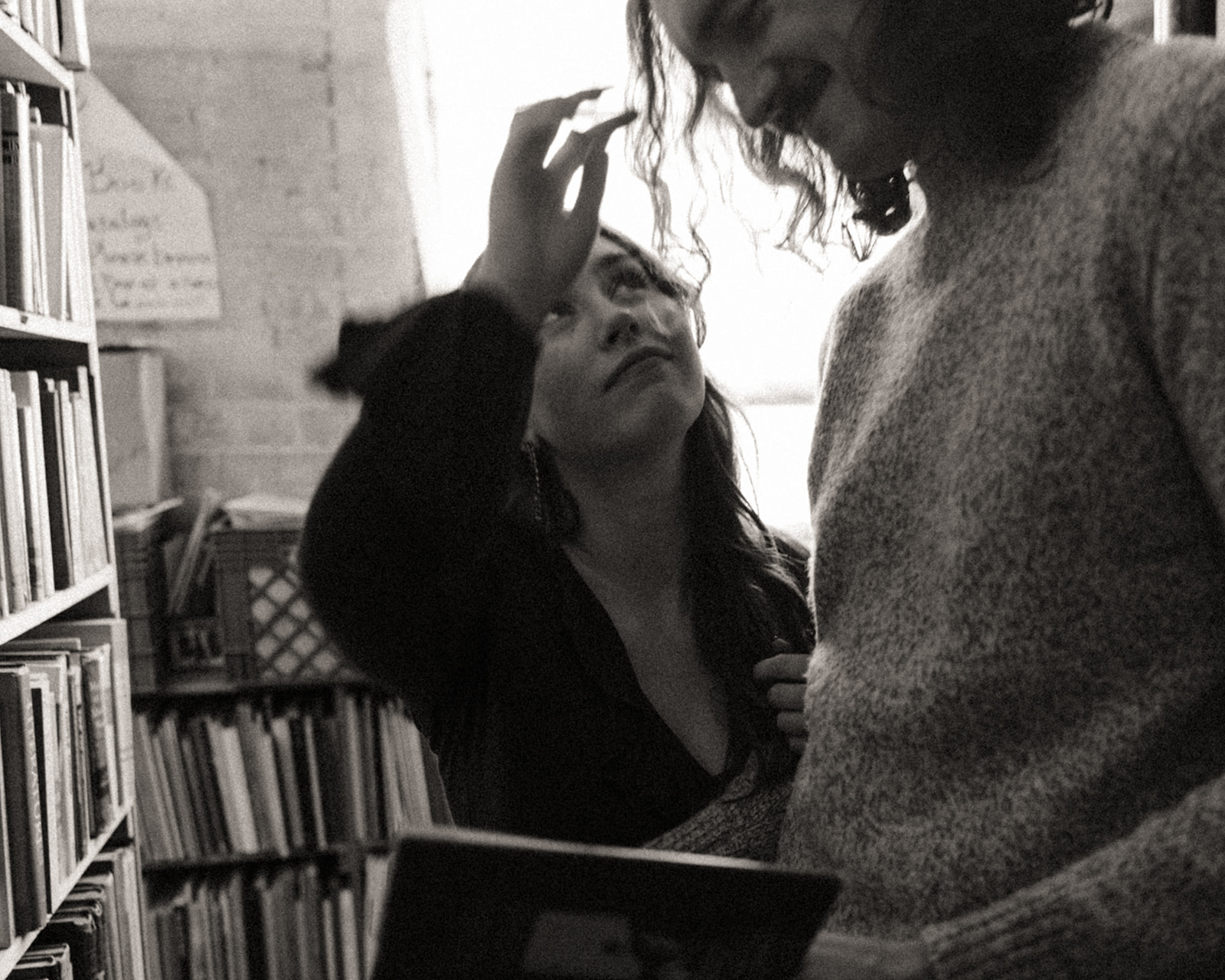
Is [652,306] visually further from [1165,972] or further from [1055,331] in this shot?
[1165,972]

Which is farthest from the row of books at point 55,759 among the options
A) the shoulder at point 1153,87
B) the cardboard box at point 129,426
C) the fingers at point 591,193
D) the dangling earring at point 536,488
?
the shoulder at point 1153,87

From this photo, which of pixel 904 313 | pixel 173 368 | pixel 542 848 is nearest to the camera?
pixel 542 848

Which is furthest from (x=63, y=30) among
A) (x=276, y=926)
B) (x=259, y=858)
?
(x=276, y=926)

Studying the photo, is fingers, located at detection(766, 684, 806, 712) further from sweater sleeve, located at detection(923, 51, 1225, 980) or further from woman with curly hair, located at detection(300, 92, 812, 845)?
sweater sleeve, located at detection(923, 51, 1225, 980)

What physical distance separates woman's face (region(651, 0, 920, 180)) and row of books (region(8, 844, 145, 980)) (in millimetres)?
1294

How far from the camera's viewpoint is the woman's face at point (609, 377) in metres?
0.95

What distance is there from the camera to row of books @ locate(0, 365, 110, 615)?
1.30 metres

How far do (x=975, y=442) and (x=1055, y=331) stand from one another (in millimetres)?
71

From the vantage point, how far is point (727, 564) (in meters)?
1.01

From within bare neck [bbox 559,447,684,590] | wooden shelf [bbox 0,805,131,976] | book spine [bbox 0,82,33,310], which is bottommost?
wooden shelf [bbox 0,805,131,976]

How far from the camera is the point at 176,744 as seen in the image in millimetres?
2150

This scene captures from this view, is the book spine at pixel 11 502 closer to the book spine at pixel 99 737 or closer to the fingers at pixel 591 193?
the book spine at pixel 99 737

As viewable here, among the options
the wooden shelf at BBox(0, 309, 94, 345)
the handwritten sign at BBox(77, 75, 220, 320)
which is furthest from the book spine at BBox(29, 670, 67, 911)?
the handwritten sign at BBox(77, 75, 220, 320)

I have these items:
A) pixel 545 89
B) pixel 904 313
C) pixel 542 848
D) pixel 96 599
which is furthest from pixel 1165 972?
pixel 545 89
